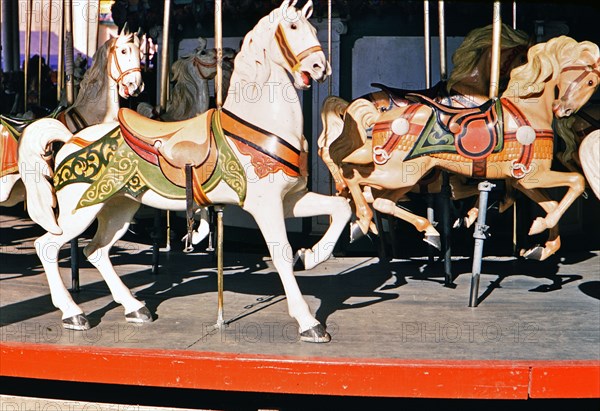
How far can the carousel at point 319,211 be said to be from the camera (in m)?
5.21

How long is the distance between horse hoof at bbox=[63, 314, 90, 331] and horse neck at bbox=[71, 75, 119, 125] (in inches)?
75.6

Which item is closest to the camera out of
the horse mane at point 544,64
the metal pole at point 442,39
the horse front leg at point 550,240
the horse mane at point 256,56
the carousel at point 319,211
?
the carousel at point 319,211

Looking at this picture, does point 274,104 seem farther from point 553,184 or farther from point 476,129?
point 553,184

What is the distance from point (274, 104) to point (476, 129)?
186cm

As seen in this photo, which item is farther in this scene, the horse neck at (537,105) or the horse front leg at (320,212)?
the horse neck at (537,105)

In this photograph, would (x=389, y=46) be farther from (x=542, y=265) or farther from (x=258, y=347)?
(x=258, y=347)

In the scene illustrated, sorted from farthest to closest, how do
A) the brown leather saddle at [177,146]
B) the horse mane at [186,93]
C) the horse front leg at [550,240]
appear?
1. the horse mane at [186,93]
2. the horse front leg at [550,240]
3. the brown leather saddle at [177,146]

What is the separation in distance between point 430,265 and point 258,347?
337 cm

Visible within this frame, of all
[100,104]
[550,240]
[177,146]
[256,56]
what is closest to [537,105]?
[550,240]

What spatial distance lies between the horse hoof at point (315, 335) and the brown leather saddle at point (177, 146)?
1005 mm

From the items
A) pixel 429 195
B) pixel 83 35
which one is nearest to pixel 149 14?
pixel 429 195

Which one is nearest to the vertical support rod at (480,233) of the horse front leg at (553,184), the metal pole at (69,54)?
the horse front leg at (553,184)

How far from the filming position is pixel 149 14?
10.7 m

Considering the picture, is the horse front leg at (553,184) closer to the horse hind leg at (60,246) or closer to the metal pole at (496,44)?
the metal pole at (496,44)
